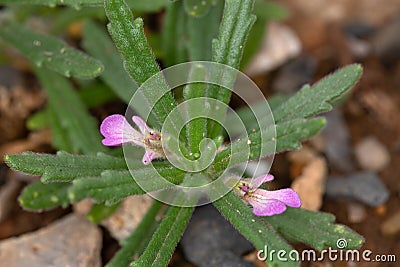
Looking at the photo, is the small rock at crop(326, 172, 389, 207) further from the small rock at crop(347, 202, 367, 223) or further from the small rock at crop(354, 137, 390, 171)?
the small rock at crop(354, 137, 390, 171)

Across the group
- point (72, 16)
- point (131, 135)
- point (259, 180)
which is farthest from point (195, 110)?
point (72, 16)

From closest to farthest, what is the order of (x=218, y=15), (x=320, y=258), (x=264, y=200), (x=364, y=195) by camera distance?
(x=264, y=200) → (x=320, y=258) → (x=364, y=195) → (x=218, y=15)

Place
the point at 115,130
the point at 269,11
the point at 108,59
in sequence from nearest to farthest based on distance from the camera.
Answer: the point at 115,130 < the point at 108,59 < the point at 269,11

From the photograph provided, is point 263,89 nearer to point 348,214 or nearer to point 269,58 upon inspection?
point 269,58

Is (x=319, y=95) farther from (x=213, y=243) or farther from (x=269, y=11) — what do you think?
(x=269, y=11)

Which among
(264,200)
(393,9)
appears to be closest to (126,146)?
(264,200)
